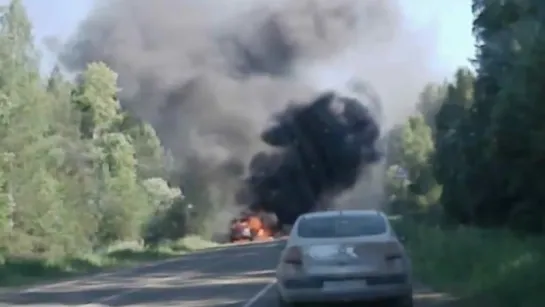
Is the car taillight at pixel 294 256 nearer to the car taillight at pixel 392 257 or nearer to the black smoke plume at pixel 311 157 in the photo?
the car taillight at pixel 392 257

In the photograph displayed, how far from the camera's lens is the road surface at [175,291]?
23273 mm

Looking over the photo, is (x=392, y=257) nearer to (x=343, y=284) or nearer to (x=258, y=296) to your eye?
(x=343, y=284)

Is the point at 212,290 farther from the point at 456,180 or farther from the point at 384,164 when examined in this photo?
the point at 384,164

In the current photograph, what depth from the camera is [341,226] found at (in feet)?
61.8

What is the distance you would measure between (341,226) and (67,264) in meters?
30.1

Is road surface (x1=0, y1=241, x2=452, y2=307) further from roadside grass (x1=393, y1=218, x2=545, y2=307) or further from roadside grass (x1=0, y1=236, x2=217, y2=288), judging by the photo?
roadside grass (x1=0, y1=236, x2=217, y2=288)

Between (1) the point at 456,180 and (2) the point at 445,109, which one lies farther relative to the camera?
(2) the point at 445,109

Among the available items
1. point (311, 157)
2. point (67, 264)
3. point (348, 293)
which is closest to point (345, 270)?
point (348, 293)

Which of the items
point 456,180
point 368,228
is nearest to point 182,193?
point 456,180

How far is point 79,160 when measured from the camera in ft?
252

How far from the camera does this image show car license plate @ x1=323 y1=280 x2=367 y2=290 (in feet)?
59.0

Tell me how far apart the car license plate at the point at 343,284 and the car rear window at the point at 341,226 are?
86 cm

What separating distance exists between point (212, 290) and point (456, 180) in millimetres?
18859

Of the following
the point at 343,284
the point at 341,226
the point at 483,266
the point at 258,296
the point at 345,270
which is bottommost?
the point at 258,296
